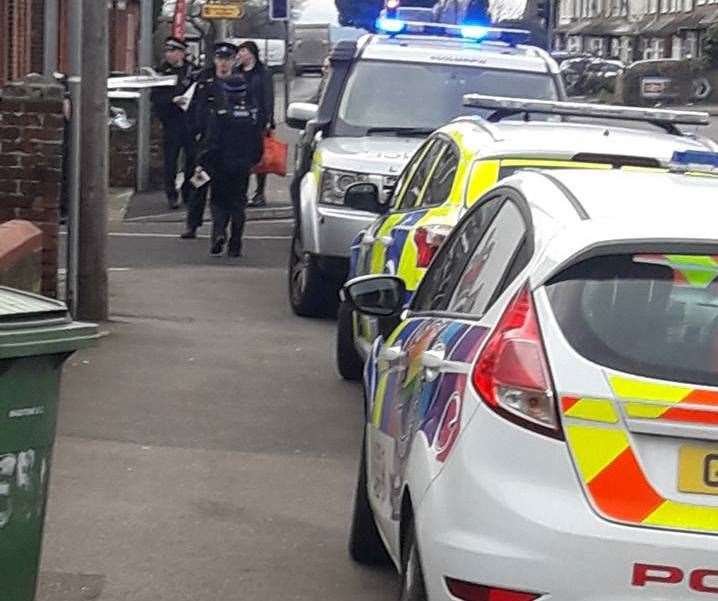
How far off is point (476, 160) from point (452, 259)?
2.86m

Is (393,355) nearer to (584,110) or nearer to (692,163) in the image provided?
(692,163)

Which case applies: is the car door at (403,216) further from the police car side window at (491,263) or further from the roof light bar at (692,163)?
the police car side window at (491,263)

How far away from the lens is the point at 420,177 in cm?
973

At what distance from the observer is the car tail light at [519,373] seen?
13.7 feet

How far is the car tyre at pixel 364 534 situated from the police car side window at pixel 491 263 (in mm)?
1070

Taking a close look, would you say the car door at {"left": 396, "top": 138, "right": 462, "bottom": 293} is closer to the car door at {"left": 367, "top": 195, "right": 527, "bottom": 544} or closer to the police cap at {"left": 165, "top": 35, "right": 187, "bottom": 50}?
the car door at {"left": 367, "top": 195, "right": 527, "bottom": 544}

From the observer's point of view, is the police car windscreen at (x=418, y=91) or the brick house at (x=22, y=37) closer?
the police car windscreen at (x=418, y=91)

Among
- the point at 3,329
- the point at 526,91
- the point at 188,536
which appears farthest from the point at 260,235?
the point at 3,329

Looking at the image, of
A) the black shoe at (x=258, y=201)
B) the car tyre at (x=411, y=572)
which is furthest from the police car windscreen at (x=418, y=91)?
the car tyre at (x=411, y=572)

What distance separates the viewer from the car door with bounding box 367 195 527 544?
15.1 feet

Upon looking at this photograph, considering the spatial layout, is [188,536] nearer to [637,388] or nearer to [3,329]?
[3,329]

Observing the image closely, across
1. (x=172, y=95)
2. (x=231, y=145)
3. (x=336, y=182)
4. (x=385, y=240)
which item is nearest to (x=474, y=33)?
(x=231, y=145)

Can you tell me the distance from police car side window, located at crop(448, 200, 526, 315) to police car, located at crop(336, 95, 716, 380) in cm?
229

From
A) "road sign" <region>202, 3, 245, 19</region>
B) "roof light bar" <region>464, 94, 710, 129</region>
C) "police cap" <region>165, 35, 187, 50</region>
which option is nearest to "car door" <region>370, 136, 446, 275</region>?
"roof light bar" <region>464, 94, 710, 129</region>
